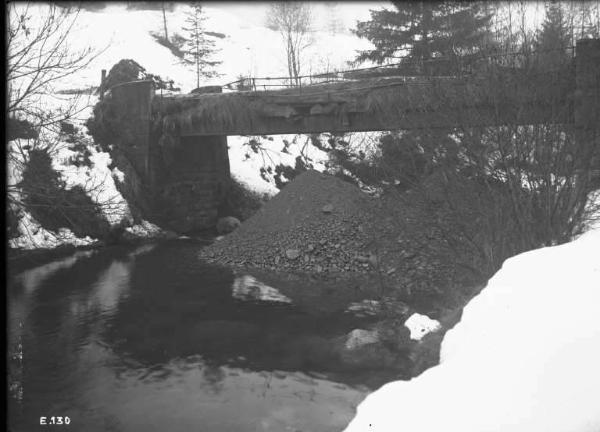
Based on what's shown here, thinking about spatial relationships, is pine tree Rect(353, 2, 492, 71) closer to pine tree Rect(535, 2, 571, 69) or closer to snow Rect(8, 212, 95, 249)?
pine tree Rect(535, 2, 571, 69)

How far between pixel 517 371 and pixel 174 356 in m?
7.54

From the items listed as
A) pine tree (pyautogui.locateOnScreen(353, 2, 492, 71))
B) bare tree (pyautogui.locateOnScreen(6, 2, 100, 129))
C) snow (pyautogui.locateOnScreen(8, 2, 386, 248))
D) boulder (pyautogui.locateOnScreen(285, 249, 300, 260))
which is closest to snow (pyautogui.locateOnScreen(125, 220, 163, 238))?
snow (pyautogui.locateOnScreen(8, 2, 386, 248))

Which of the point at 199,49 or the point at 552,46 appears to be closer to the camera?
the point at 552,46

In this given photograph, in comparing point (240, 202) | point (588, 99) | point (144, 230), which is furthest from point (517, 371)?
point (240, 202)

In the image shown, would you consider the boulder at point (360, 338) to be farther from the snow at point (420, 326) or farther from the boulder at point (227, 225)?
the boulder at point (227, 225)

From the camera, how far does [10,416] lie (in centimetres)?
788

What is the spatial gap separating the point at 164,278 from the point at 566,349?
1395 centimetres

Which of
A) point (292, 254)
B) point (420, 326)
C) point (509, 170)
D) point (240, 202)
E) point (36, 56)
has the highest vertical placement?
point (36, 56)

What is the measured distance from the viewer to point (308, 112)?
21.8 meters

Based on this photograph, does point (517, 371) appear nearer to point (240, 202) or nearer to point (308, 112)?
point (308, 112)

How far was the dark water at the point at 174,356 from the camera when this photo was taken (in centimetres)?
804

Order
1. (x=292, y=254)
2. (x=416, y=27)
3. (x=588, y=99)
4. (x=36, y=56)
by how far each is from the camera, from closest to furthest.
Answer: (x=36, y=56) < (x=588, y=99) < (x=292, y=254) < (x=416, y=27)

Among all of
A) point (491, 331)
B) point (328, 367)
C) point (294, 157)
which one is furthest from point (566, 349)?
point (294, 157)

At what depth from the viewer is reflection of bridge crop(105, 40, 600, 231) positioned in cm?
1088
